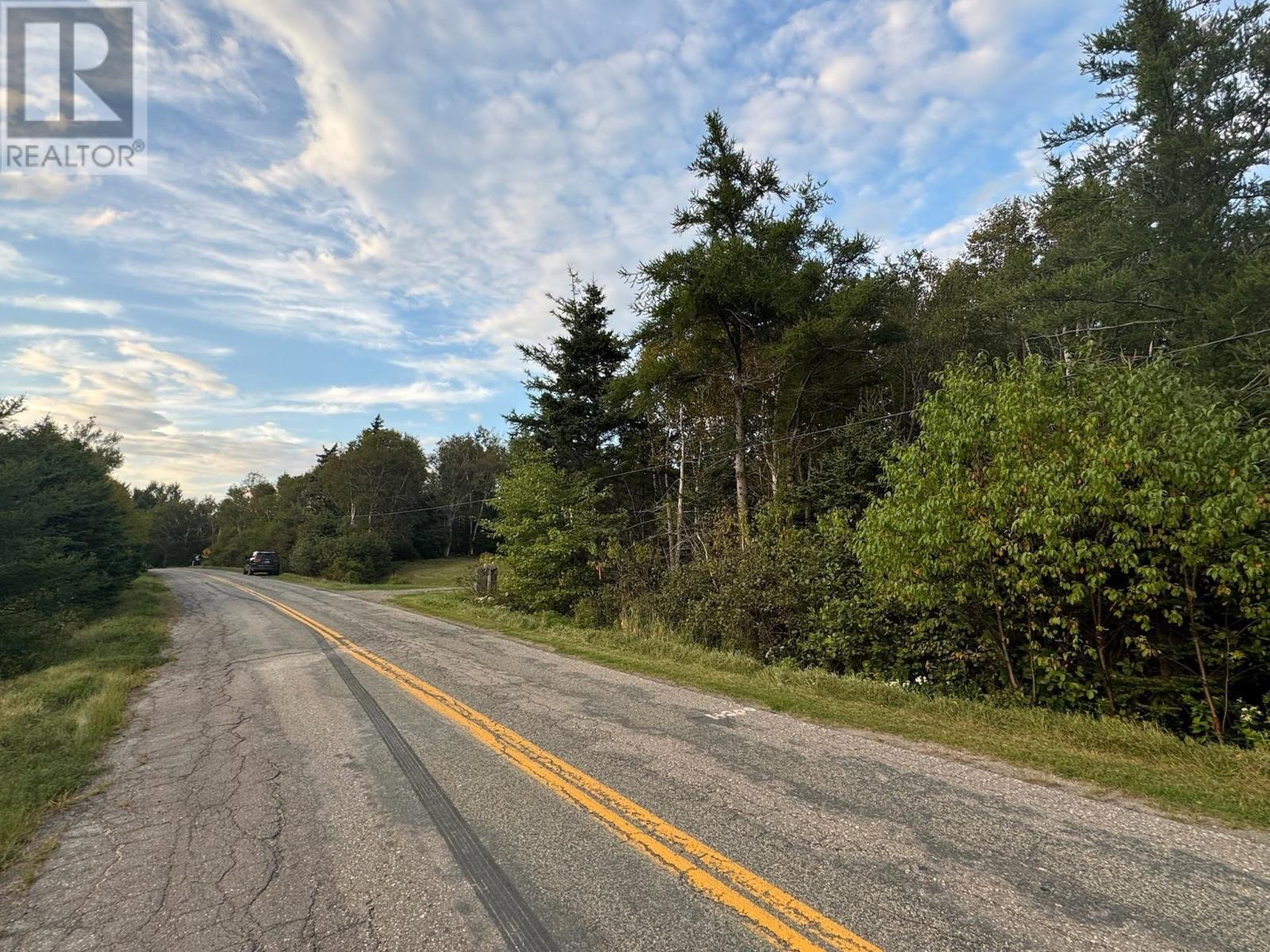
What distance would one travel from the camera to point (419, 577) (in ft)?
142

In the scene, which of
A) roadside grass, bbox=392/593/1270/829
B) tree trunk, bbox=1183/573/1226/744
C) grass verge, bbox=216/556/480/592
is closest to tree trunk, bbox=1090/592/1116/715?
roadside grass, bbox=392/593/1270/829

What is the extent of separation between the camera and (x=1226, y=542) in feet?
18.0

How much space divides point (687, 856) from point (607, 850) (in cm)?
46

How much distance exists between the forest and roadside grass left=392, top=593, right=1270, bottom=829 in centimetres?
111

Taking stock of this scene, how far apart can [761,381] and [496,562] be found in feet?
32.4

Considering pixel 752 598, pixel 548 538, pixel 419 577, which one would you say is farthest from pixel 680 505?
pixel 419 577

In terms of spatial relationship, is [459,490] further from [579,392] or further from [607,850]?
[607,850]

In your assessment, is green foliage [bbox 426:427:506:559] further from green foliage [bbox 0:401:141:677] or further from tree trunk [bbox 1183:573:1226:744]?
tree trunk [bbox 1183:573:1226:744]

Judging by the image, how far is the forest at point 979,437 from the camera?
5.92 meters

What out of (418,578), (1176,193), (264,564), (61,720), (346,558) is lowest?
(418,578)

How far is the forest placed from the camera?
5.92 metres

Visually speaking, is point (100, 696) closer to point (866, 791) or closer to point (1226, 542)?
point (866, 791)

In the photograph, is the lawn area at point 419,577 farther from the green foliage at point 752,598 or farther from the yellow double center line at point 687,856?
the yellow double center line at point 687,856

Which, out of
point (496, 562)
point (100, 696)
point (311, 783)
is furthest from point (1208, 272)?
point (100, 696)
